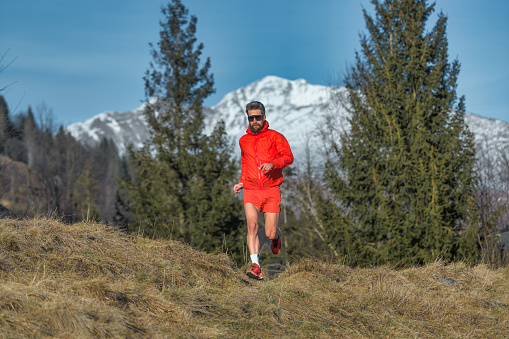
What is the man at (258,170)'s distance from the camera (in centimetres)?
611

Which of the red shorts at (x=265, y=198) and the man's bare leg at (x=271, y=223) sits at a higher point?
the red shorts at (x=265, y=198)

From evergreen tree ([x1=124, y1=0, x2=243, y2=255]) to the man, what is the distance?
43.7ft

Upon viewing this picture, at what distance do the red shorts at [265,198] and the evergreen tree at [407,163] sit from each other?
7336 mm

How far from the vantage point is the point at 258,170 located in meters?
6.22

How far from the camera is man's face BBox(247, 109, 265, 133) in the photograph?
20.0 feet

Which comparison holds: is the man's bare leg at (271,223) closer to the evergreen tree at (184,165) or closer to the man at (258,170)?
the man at (258,170)

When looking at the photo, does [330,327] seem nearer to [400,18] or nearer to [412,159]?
[412,159]

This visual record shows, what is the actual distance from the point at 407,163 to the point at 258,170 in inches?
362

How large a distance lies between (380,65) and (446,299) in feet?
38.1

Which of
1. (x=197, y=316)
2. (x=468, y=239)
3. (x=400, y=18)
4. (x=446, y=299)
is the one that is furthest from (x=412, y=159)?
(x=197, y=316)

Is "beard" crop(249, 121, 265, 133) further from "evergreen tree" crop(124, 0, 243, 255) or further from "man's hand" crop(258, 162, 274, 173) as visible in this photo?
"evergreen tree" crop(124, 0, 243, 255)

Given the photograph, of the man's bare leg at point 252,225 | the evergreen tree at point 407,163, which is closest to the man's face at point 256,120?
the man's bare leg at point 252,225

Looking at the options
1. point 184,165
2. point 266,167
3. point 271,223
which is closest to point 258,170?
point 266,167

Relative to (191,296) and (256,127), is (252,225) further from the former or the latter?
(191,296)
